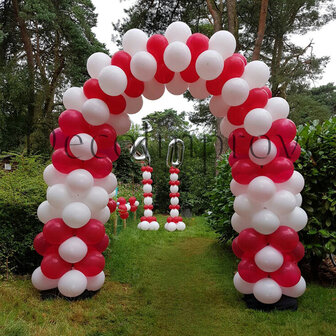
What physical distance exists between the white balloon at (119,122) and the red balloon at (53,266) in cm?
180

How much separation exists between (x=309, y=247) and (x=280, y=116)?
1.72 meters

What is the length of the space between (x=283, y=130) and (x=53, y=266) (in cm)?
315

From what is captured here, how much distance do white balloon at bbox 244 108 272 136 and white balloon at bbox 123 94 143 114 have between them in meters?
1.56

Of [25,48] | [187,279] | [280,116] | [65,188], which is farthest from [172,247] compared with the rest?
[25,48]

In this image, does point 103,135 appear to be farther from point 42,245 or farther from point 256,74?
point 256,74

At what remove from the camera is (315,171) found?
12.3ft

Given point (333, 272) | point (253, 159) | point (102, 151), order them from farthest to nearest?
point (333, 272) < point (102, 151) < point (253, 159)

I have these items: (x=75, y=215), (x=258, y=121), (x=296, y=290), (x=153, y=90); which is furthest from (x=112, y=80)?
(x=296, y=290)

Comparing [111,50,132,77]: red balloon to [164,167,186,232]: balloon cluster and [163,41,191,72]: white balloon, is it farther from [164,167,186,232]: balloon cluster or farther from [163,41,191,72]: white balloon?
[164,167,186,232]: balloon cluster

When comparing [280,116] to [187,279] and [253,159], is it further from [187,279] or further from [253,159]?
[187,279]

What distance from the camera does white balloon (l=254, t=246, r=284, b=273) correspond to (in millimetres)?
3207

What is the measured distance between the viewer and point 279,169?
332cm

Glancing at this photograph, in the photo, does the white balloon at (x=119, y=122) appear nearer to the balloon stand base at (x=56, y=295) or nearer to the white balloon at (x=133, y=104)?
the white balloon at (x=133, y=104)

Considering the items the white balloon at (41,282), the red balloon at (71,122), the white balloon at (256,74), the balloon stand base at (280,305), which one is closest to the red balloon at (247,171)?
the white balloon at (256,74)
